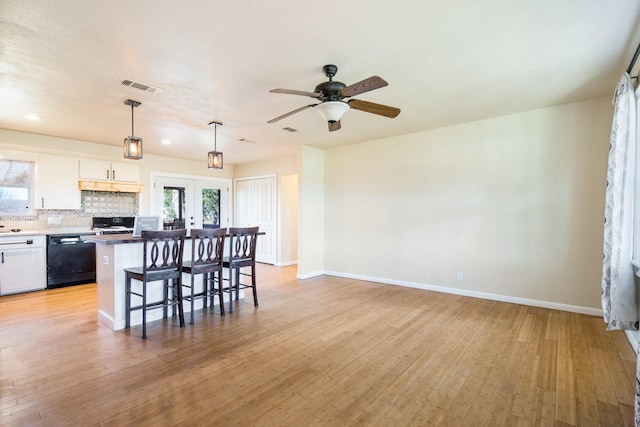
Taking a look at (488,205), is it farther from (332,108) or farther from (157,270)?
(157,270)

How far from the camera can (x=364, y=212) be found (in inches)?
233

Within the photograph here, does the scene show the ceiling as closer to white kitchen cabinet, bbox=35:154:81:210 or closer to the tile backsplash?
white kitchen cabinet, bbox=35:154:81:210

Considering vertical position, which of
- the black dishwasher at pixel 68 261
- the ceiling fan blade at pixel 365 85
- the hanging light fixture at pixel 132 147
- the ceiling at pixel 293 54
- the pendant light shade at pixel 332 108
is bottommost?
the black dishwasher at pixel 68 261

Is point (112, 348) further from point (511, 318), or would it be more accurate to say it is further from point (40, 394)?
point (511, 318)

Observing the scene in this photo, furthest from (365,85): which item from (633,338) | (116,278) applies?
(633,338)

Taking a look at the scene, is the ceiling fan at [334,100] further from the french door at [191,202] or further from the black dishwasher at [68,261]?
the french door at [191,202]

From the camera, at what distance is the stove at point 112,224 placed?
19.5 ft

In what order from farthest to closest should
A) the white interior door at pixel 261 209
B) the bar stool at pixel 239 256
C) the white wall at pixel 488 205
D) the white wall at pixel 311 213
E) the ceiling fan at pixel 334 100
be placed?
1. the white interior door at pixel 261 209
2. the white wall at pixel 311 213
3. the bar stool at pixel 239 256
4. the white wall at pixel 488 205
5. the ceiling fan at pixel 334 100

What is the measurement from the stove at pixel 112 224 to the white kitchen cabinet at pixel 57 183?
1.52 feet

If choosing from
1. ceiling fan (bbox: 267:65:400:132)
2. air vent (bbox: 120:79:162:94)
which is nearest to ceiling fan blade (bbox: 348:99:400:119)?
ceiling fan (bbox: 267:65:400:132)

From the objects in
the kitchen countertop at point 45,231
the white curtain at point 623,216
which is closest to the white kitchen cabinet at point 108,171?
the kitchen countertop at point 45,231

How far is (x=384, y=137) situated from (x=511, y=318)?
134 inches

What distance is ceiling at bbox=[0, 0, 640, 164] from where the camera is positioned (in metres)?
2.09

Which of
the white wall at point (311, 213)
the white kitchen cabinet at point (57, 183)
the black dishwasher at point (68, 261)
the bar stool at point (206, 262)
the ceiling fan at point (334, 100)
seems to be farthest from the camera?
the white wall at point (311, 213)
